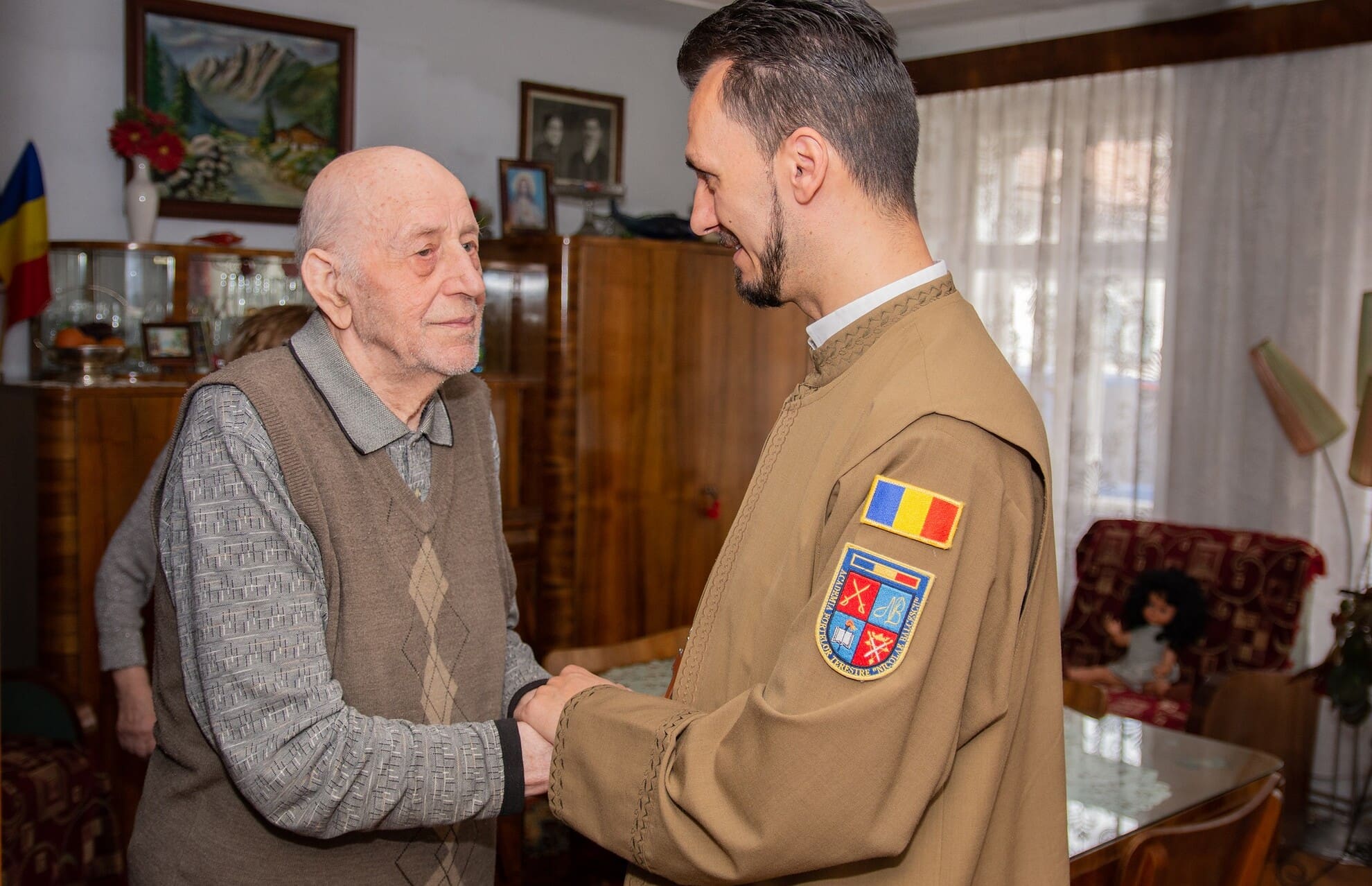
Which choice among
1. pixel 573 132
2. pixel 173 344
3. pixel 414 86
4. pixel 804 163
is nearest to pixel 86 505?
pixel 173 344

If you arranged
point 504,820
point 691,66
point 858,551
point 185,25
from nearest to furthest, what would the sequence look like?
1. point 858,551
2. point 691,66
3. point 504,820
4. point 185,25

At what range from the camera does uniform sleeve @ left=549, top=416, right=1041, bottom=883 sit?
1.01 m

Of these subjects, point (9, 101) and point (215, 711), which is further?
point (9, 101)

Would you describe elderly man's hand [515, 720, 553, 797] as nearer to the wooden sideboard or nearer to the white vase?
the wooden sideboard

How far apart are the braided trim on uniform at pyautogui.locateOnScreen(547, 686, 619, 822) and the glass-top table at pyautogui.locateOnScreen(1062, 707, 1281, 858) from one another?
1.02 metres

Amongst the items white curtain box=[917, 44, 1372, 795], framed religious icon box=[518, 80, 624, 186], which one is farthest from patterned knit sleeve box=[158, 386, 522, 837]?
white curtain box=[917, 44, 1372, 795]

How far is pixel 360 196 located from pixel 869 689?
0.87 m

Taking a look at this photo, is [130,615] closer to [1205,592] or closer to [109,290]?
[109,290]

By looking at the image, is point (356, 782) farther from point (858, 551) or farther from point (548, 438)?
point (548, 438)

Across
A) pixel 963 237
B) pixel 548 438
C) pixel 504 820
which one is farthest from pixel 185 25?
pixel 963 237

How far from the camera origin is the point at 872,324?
4.10ft

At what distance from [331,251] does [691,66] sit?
20.0 inches

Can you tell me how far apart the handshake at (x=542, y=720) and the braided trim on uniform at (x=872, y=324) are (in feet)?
1.48

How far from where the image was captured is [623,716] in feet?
3.99
